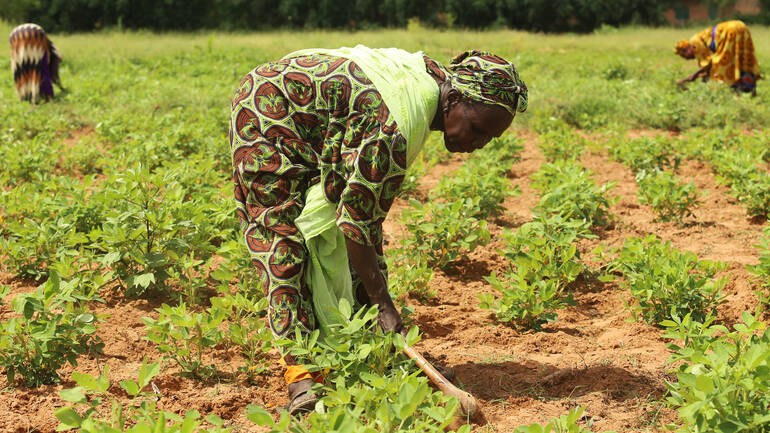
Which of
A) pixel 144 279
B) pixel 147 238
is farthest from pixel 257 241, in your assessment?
pixel 147 238

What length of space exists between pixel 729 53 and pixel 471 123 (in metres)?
9.87

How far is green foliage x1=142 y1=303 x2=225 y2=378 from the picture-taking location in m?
2.72

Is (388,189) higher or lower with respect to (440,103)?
lower

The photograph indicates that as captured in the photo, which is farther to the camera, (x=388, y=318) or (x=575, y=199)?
(x=575, y=199)

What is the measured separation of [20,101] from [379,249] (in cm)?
885

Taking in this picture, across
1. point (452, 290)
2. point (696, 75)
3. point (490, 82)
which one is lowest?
point (452, 290)

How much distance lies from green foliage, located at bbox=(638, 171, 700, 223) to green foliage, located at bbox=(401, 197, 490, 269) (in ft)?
5.19

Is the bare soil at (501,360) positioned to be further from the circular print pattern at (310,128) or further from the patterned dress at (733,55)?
the patterned dress at (733,55)

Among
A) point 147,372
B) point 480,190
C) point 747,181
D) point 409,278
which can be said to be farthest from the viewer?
point 747,181

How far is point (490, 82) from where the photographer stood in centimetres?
234

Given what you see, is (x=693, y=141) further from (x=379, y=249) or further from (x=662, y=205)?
(x=379, y=249)

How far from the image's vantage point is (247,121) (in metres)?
2.50

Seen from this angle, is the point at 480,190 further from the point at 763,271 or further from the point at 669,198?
the point at 763,271

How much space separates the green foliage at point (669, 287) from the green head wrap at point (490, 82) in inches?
54.9
